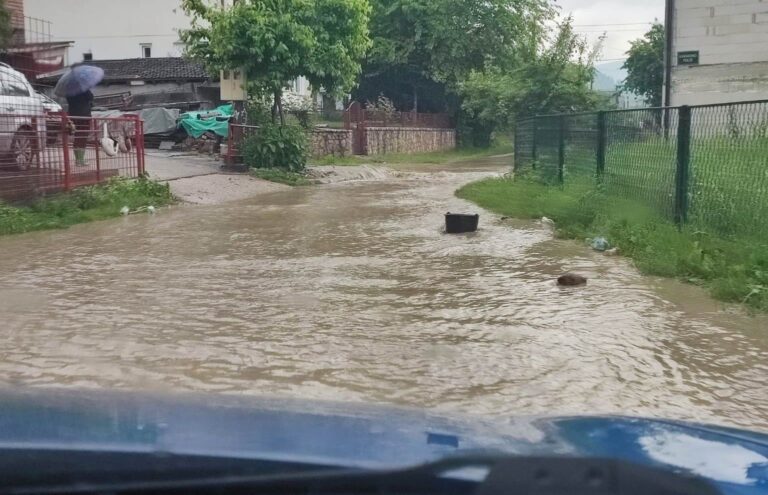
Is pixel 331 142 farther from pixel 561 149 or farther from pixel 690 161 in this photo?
pixel 690 161

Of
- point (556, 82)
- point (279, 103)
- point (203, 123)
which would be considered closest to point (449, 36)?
point (556, 82)

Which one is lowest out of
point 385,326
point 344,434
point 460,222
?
point 385,326

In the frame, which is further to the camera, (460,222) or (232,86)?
(232,86)

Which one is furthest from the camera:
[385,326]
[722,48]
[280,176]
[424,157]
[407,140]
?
[407,140]

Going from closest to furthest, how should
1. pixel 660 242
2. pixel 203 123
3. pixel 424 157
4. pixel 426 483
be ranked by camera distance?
1. pixel 426 483
2. pixel 660 242
3. pixel 203 123
4. pixel 424 157

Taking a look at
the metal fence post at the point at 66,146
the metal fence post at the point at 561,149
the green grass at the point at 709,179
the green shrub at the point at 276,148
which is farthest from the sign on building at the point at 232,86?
the green grass at the point at 709,179

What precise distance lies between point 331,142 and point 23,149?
19151 mm

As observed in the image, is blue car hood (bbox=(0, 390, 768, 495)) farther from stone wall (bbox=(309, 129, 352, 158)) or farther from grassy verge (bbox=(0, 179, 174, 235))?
stone wall (bbox=(309, 129, 352, 158))

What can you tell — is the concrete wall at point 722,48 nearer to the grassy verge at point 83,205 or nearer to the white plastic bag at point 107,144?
the grassy verge at point 83,205

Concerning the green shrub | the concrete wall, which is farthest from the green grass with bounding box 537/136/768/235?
the concrete wall

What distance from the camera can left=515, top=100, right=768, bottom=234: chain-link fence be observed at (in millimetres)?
7910

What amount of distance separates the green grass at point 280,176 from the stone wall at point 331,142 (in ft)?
29.5

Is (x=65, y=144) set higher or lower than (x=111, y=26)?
lower

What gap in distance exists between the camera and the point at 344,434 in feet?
6.34
